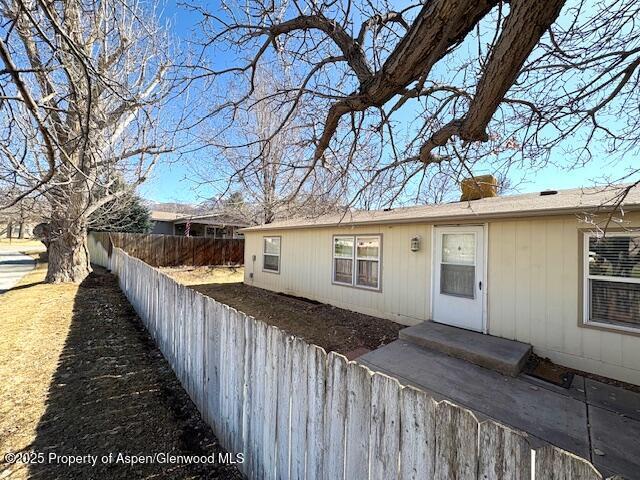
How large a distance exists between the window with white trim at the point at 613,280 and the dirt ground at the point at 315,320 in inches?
127

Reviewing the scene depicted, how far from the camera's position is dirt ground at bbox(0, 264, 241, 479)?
2.31m

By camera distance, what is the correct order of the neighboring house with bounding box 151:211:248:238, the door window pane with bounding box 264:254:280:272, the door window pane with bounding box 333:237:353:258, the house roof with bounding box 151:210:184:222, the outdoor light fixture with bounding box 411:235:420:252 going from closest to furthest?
1. the outdoor light fixture with bounding box 411:235:420:252
2. the door window pane with bounding box 333:237:353:258
3. the door window pane with bounding box 264:254:280:272
4. the neighboring house with bounding box 151:211:248:238
5. the house roof with bounding box 151:210:184:222

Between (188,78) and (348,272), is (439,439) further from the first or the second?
(348,272)

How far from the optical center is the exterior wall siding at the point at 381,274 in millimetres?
6688

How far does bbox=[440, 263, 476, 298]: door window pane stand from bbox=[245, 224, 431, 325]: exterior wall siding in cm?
31

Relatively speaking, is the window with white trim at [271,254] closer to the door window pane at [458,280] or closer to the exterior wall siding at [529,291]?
the exterior wall siding at [529,291]

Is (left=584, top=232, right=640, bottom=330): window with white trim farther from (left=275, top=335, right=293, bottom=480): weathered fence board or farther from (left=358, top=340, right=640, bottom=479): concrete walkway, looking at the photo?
(left=275, top=335, right=293, bottom=480): weathered fence board

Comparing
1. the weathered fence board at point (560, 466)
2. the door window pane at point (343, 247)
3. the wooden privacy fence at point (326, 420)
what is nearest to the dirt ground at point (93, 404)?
the wooden privacy fence at point (326, 420)

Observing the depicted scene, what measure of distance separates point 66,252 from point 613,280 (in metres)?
13.9

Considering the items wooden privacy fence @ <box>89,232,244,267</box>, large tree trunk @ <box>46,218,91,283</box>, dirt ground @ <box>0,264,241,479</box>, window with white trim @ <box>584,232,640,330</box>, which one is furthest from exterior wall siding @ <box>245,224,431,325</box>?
wooden privacy fence @ <box>89,232,244,267</box>

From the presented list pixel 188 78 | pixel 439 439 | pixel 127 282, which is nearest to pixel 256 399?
pixel 439 439

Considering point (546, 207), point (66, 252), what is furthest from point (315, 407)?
point (66, 252)

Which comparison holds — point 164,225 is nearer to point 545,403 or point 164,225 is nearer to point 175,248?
point 175,248

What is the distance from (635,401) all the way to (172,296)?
596cm
